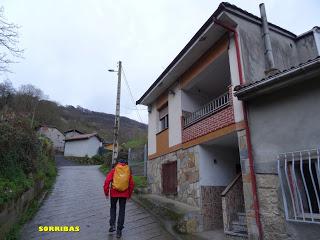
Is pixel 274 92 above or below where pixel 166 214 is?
above

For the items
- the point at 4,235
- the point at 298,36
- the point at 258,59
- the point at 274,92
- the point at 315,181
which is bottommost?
the point at 4,235

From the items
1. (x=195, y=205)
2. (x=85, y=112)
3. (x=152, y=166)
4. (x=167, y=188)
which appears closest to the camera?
(x=195, y=205)

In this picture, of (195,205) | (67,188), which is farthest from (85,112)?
(195,205)

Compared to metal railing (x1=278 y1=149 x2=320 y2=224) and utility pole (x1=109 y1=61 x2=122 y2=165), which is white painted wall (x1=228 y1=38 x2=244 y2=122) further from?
utility pole (x1=109 y1=61 x2=122 y2=165)

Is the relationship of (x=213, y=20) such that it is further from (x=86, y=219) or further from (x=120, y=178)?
(x=86, y=219)

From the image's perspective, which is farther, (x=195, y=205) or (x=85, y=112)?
(x=85, y=112)

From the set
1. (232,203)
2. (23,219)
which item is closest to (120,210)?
(23,219)

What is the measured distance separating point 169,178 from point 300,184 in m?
5.80

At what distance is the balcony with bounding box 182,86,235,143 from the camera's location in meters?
7.23

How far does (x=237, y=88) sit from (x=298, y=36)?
4.59 metres

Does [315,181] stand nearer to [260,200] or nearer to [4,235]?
[260,200]

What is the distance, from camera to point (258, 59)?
7309mm

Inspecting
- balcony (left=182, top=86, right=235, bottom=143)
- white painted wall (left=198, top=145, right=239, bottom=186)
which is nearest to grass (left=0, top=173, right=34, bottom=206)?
white painted wall (left=198, top=145, right=239, bottom=186)

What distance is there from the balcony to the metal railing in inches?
76.9
